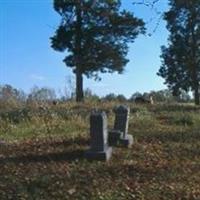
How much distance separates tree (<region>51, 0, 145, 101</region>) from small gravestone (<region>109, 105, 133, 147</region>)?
2556 cm

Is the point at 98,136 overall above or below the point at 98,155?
above

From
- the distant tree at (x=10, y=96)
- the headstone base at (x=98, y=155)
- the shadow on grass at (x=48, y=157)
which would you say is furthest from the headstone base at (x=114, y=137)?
the distant tree at (x=10, y=96)

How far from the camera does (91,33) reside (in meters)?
41.4

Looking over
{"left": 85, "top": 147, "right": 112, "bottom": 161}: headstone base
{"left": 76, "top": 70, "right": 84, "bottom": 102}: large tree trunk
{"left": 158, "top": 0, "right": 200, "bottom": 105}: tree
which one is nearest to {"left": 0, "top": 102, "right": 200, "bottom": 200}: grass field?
{"left": 85, "top": 147, "right": 112, "bottom": 161}: headstone base

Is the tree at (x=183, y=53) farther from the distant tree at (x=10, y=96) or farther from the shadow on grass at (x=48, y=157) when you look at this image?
the shadow on grass at (x=48, y=157)

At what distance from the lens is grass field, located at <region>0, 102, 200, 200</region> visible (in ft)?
35.1

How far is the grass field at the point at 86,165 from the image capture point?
35.1ft

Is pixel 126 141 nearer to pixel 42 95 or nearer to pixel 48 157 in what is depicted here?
pixel 48 157

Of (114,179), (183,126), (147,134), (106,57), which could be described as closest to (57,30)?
(106,57)

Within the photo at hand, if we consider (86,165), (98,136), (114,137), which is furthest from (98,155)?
(114,137)

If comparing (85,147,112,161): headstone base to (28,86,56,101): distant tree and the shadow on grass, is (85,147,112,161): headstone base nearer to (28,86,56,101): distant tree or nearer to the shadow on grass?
the shadow on grass

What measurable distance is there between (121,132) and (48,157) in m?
2.32

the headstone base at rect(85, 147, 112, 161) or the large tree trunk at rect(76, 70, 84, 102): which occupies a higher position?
the large tree trunk at rect(76, 70, 84, 102)

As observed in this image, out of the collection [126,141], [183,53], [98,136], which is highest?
[183,53]
